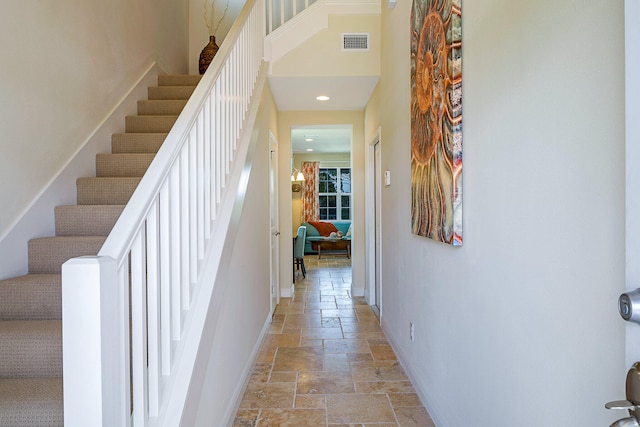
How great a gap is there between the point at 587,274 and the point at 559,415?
441mm

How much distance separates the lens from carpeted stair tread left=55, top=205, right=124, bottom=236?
229 cm

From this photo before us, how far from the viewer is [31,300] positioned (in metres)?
1.79

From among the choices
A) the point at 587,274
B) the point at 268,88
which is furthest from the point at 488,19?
the point at 268,88

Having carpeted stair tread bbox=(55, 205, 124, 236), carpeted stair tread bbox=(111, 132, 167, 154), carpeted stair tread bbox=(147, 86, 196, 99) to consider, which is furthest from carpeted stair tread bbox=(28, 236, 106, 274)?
carpeted stair tread bbox=(147, 86, 196, 99)

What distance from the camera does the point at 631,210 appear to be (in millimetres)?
671

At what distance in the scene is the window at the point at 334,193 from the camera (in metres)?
11.3

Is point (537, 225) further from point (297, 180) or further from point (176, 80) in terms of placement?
point (297, 180)

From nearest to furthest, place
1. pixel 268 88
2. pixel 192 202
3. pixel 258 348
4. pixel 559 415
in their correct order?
pixel 559 415, pixel 192 202, pixel 258 348, pixel 268 88

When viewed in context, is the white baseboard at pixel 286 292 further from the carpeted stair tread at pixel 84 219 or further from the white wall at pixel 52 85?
the carpeted stair tread at pixel 84 219

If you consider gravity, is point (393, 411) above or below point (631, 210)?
below

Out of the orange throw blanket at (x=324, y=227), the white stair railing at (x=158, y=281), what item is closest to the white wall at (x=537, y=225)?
the white stair railing at (x=158, y=281)

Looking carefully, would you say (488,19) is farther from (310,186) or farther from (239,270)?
(310,186)

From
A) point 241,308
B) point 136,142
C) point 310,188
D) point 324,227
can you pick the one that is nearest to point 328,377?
point 241,308

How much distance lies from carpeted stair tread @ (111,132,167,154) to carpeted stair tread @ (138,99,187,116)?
0.57 metres
